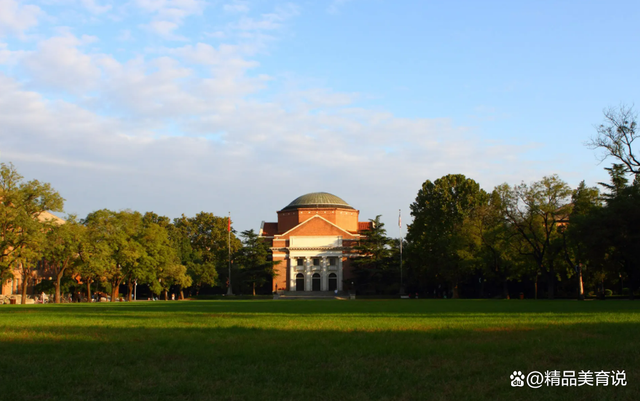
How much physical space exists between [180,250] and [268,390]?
7987 centimetres

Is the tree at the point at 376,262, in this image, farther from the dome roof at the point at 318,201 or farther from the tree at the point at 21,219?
the tree at the point at 21,219

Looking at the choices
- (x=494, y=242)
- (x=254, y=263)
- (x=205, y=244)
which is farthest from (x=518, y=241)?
(x=205, y=244)

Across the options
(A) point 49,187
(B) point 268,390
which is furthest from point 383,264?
(B) point 268,390

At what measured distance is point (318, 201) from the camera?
99312 mm

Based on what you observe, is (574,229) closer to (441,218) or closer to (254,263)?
(441,218)

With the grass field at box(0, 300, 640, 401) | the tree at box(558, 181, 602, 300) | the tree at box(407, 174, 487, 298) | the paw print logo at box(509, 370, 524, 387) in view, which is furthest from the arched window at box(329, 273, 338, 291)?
the paw print logo at box(509, 370, 524, 387)

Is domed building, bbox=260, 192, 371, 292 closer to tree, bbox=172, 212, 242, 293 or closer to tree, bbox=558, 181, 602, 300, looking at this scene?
tree, bbox=172, 212, 242, 293

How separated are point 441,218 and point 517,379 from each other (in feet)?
198

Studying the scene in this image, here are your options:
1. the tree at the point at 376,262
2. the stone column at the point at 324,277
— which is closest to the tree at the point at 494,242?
the tree at the point at 376,262

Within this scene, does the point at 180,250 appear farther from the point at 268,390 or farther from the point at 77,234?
the point at 268,390

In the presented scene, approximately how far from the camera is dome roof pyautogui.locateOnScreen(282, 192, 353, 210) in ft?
324

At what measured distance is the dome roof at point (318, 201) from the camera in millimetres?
98625

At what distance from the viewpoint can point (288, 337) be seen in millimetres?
11547

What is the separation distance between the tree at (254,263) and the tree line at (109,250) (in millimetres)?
148
